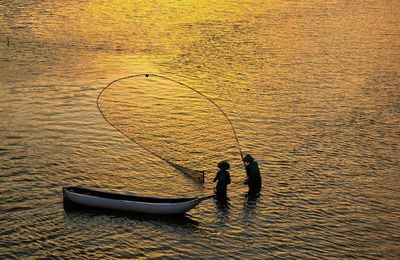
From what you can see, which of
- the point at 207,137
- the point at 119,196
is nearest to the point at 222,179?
the point at 119,196

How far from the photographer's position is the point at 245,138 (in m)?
41.2

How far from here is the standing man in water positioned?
32.2 meters

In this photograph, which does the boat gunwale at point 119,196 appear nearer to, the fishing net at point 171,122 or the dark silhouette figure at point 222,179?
the dark silhouette figure at point 222,179

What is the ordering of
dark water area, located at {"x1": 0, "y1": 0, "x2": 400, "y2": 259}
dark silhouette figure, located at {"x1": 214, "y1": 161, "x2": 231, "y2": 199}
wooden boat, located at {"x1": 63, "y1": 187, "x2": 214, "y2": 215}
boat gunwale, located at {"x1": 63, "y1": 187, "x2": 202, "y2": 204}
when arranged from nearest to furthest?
dark water area, located at {"x1": 0, "y1": 0, "x2": 400, "y2": 259}
wooden boat, located at {"x1": 63, "y1": 187, "x2": 214, "y2": 215}
boat gunwale, located at {"x1": 63, "y1": 187, "x2": 202, "y2": 204}
dark silhouette figure, located at {"x1": 214, "y1": 161, "x2": 231, "y2": 199}

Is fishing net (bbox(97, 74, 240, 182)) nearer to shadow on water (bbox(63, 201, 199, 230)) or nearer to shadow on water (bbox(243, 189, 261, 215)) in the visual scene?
shadow on water (bbox(243, 189, 261, 215))

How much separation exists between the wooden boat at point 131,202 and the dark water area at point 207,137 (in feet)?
1.69

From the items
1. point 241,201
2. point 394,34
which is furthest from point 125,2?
point 241,201

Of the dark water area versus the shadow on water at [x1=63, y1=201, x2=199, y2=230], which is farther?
the shadow on water at [x1=63, y1=201, x2=199, y2=230]

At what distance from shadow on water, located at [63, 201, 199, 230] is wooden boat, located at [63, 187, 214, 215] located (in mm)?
280

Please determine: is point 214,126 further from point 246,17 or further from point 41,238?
point 246,17

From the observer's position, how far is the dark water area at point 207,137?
2880 centimetres

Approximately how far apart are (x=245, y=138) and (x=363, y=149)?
7710 mm

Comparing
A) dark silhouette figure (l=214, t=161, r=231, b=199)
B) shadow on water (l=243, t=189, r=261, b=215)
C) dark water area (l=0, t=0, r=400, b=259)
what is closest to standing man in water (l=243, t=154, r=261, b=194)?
shadow on water (l=243, t=189, r=261, b=215)

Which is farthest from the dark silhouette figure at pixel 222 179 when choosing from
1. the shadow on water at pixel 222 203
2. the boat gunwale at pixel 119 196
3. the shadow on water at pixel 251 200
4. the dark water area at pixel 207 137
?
the boat gunwale at pixel 119 196
